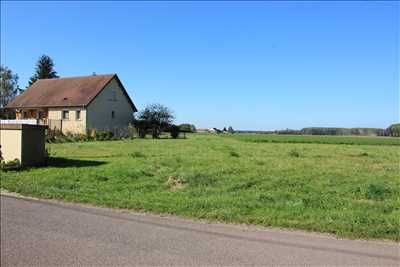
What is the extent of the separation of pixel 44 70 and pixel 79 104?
123 ft

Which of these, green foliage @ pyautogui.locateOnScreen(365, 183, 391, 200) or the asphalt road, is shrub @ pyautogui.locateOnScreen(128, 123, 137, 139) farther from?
the asphalt road

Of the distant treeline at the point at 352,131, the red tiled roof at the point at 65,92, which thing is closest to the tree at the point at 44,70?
the red tiled roof at the point at 65,92

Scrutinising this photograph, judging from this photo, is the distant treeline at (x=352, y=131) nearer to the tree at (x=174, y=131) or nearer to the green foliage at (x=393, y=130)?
the green foliage at (x=393, y=130)

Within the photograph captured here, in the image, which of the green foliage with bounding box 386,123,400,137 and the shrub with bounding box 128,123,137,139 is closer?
the shrub with bounding box 128,123,137,139

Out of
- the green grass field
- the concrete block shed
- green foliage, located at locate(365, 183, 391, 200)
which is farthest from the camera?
the concrete block shed

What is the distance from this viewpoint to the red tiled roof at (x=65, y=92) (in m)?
39.3

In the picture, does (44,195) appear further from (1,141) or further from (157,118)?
(157,118)

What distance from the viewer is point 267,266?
14.0 feet

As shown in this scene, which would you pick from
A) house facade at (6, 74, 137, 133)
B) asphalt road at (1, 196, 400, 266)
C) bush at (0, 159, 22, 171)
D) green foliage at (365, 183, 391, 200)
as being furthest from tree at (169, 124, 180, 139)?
asphalt road at (1, 196, 400, 266)

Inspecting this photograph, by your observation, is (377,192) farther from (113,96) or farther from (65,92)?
(65,92)

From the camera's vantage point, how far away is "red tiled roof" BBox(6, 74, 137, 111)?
39312 mm

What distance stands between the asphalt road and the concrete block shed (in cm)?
648

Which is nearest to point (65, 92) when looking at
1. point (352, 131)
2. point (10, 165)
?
point (10, 165)

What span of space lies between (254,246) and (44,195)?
5.16 meters
